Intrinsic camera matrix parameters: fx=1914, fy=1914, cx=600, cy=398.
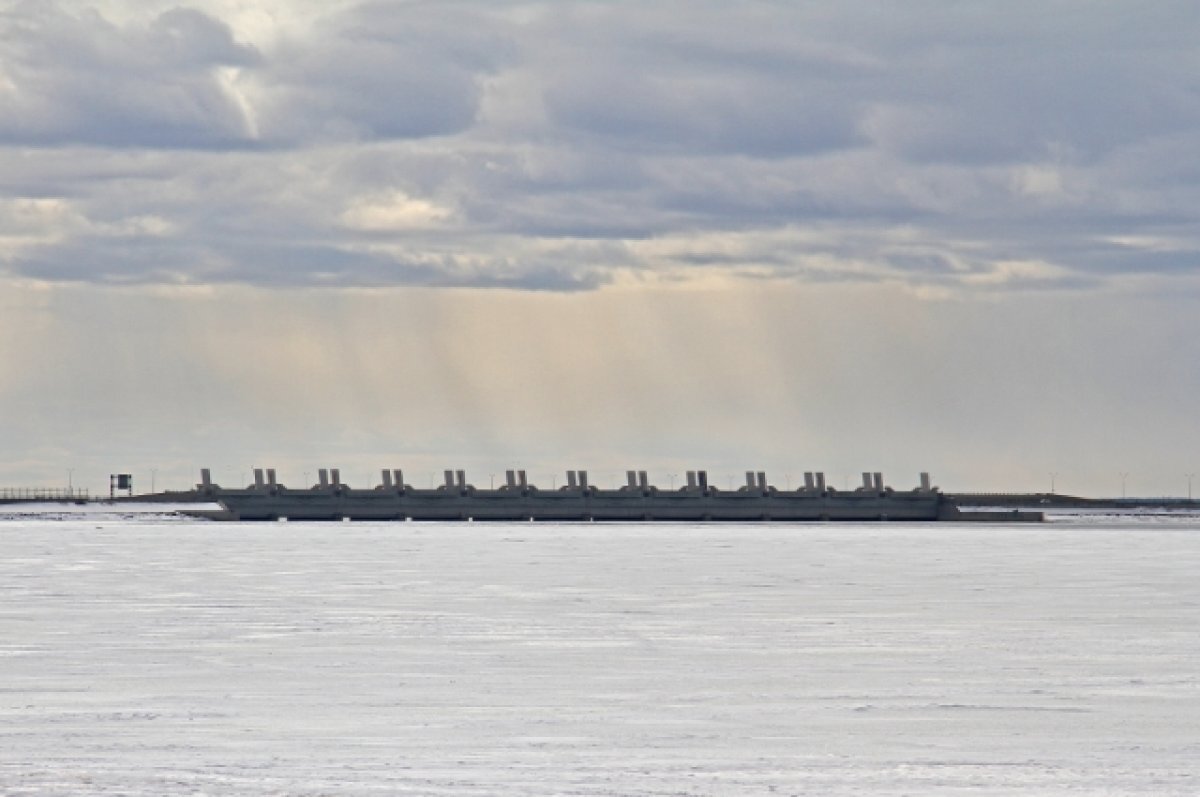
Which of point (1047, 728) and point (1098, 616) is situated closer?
point (1047, 728)

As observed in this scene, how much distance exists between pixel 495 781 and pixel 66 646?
55.0ft

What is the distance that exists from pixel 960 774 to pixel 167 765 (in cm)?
868

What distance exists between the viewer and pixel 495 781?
66.2 ft

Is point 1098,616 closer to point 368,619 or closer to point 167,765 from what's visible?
point 368,619

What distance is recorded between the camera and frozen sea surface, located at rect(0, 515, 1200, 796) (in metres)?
20.7

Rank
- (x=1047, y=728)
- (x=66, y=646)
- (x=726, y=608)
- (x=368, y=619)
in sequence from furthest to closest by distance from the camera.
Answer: (x=726, y=608) → (x=368, y=619) → (x=66, y=646) → (x=1047, y=728)

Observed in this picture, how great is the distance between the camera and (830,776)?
20.7 metres

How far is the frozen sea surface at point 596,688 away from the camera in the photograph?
20734 mm

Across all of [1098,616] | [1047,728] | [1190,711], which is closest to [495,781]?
[1047,728]

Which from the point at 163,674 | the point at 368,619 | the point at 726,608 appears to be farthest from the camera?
the point at 726,608

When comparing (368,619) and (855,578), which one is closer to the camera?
(368,619)

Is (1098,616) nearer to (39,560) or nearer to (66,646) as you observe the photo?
(66,646)

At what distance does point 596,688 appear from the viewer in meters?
28.6

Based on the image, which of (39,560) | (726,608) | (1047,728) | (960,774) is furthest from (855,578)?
(960,774)
